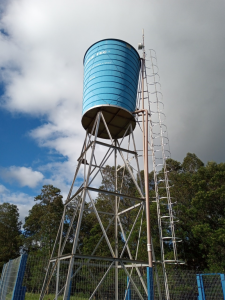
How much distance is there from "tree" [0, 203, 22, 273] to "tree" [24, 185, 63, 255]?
1385mm

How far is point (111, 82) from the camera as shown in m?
9.40

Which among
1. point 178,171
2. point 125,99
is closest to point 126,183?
point 178,171

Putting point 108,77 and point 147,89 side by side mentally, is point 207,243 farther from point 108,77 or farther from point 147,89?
point 108,77

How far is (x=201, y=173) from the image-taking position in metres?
19.6

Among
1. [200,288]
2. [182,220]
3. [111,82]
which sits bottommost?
[200,288]

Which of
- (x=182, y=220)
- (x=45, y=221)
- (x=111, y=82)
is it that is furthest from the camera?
(x=45, y=221)

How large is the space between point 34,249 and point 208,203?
60.8ft

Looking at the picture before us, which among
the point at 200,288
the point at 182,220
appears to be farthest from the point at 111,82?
the point at 182,220

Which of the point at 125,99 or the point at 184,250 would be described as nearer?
the point at 125,99

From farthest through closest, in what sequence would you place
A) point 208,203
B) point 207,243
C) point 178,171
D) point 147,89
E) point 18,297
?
point 178,171
point 208,203
point 207,243
point 147,89
point 18,297

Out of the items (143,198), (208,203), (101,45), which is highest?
(101,45)

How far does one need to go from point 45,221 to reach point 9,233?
22.1 ft

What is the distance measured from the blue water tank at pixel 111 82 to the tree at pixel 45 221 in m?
17.7

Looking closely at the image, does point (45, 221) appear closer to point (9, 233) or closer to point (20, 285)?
point (9, 233)
